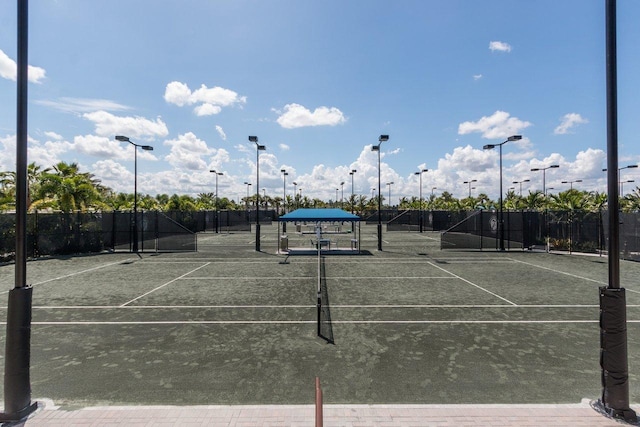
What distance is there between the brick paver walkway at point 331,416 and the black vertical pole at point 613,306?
37 centimetres

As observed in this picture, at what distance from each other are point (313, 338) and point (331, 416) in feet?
10.2

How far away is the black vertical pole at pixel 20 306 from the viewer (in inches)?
190

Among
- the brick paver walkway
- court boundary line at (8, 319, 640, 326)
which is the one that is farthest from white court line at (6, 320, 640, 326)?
the brick paver walkway

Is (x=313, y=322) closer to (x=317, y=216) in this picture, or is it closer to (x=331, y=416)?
(x=331, y=416)

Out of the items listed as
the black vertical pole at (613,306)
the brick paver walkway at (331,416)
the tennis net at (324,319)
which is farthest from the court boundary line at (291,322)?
the black vertical pole at (613,306)

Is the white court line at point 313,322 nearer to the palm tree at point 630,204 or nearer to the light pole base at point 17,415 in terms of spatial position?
the light pole base at point 17,415

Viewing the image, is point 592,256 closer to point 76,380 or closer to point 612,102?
point 612,102

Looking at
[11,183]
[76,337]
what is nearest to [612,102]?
[76,337]

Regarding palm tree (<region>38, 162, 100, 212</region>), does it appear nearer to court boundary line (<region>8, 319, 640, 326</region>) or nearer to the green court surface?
the green court surface

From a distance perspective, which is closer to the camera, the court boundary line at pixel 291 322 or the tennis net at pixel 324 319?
the tennis net at pixel 324 319

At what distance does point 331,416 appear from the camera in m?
4.82

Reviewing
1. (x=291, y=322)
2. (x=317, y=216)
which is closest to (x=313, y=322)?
(x=291, y=322)

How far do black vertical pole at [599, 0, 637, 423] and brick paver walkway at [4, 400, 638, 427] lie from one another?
37 cm

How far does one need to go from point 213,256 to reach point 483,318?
18.4m
